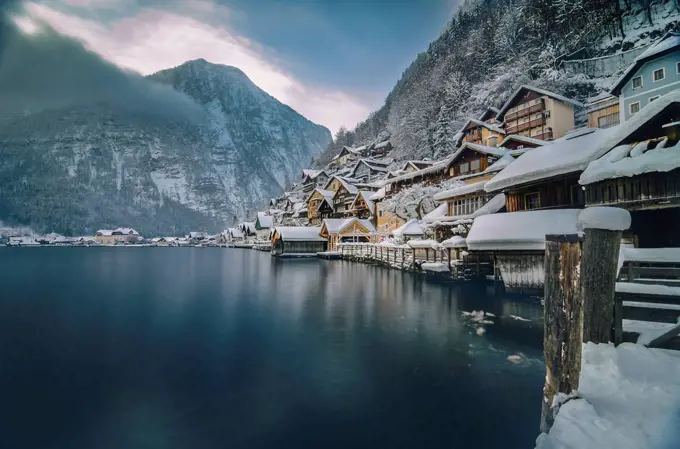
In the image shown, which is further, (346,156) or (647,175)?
(346,156)

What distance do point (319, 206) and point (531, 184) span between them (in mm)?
52162

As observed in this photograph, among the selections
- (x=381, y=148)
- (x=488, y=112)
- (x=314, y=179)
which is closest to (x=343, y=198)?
(x=381, y=148)

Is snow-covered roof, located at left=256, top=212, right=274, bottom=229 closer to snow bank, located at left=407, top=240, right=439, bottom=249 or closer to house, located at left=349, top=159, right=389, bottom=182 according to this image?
house, located at left=349, top=159, right=389, bottom=182

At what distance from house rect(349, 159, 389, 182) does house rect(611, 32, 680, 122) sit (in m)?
40.5

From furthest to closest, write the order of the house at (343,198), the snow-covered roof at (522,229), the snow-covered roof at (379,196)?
1. the house at (343,198)
2. the snow-covered roof at (379,196)
3. the snow-covered roof at (522,229)

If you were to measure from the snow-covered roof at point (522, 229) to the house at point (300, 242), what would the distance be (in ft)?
137

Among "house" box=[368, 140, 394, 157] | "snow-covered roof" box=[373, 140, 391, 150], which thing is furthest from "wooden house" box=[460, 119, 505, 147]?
"house" box=[368, 140, 394, 157]

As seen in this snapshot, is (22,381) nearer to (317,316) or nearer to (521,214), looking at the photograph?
(317,316)

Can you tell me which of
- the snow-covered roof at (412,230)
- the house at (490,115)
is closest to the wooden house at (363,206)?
the snow-covered roof at (412,230)

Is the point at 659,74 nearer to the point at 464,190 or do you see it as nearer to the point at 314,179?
the point at 464,190

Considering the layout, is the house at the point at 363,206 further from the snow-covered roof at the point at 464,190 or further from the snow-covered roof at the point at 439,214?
the snow-covered roof at the point at 464,190

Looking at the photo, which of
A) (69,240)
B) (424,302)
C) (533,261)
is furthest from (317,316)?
(69,240)

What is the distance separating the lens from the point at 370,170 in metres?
69.8

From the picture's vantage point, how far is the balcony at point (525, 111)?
3878cm
